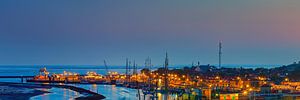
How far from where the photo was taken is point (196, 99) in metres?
35.3

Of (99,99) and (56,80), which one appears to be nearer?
(99,99)

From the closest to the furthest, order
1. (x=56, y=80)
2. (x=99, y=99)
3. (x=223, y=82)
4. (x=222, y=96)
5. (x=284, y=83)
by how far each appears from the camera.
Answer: (x=222, y=96) → (x=99, y=99) → (x=284, y=83) → (x=223, y=82) → (x=56, y=80)

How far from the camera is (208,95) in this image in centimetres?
3572

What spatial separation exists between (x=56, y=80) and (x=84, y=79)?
18.9 feet

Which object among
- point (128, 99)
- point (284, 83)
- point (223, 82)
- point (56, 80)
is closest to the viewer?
point (128, 99)

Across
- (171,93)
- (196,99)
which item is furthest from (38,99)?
(196,99)

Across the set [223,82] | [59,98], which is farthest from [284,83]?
[59,98]

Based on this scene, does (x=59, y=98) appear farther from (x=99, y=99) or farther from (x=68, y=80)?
(x=68, y=80)

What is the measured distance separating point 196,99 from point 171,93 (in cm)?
1232

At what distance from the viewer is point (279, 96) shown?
119 ft

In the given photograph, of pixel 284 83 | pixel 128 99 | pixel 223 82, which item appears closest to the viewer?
pixel 128 99

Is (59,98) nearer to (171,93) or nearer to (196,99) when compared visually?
(171,93)

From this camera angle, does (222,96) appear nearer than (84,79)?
Yes

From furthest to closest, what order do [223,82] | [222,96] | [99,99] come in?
[223,82]
[99,99]
[222,96]
